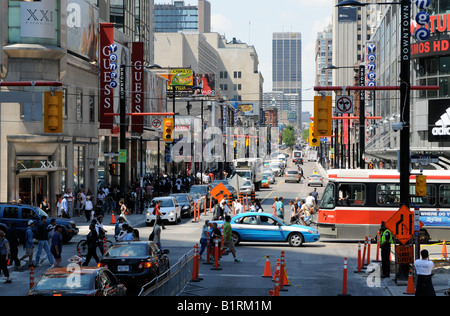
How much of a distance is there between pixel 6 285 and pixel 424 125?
40.6m

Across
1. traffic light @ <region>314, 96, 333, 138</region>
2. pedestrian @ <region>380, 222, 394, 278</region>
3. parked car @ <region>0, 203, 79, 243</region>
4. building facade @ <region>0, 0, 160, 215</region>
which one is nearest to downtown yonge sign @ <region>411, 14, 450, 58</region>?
building facade @ <region>0, 0, 160, 215</region>

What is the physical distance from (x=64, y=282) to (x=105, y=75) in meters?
35.6

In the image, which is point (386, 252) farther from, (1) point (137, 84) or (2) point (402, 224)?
(1) point (137, 84)

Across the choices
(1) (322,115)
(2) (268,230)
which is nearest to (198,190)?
(2) (268,230)

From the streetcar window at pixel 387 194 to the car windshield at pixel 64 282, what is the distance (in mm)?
19869

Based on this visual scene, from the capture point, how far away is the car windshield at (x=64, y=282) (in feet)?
46.4

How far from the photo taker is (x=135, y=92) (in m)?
54.4

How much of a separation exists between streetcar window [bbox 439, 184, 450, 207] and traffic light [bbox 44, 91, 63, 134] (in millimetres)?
17428

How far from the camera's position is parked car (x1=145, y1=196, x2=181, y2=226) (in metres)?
39.4

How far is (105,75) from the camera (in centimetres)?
4856

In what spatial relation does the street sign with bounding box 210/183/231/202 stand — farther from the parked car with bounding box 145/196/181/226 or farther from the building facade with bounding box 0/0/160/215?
the building facade with bounding box 0/0/160/215

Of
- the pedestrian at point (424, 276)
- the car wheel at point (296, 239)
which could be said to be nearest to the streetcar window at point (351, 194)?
the car wheel at point (296, 239)
